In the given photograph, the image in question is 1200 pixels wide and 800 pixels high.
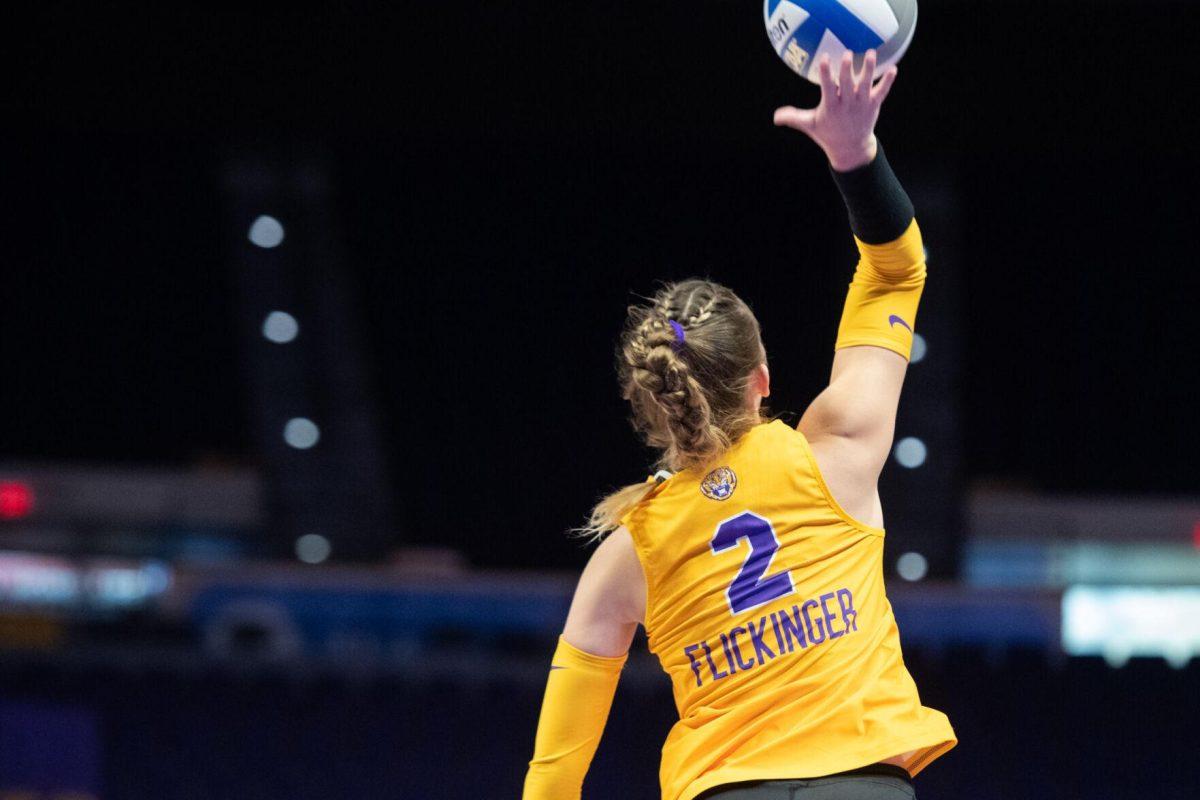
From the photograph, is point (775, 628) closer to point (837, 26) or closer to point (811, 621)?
point (811, 621)

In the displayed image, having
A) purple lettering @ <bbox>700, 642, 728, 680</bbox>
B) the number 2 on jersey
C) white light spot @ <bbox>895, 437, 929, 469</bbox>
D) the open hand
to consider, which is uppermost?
white light spot @ <bbox>895, 437, 929, 469</bbox>

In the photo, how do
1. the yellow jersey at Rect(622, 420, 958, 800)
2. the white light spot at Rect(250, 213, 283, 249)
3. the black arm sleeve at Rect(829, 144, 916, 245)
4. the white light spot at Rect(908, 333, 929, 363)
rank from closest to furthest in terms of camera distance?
1. the yellow jersey at Rect(622, 420, 958, 800)
2. the black arm sleeve at Rect(829, 144, 916, 245)
3. the white light spot at Rect(908, 333, 929, 363)
4. the white light spot at Rect(250, 213, 283, 249)

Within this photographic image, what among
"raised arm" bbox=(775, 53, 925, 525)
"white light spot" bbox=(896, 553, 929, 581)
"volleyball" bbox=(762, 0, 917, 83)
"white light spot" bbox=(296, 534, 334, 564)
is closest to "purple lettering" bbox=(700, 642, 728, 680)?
"raised arm" bbox=(775, 53, 925, 525)

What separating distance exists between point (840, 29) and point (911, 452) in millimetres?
10042

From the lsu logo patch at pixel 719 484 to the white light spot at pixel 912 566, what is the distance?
31.2 feet

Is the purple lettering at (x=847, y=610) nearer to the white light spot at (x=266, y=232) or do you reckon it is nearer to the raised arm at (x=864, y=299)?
the raised arm at (x=864, y=299)

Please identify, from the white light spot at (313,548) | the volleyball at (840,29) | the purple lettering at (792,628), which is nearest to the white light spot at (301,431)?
the white light spot at (313,548)

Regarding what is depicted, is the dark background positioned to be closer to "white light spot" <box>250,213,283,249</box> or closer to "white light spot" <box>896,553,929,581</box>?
"white light spot" <box>250,213,283,249</box>

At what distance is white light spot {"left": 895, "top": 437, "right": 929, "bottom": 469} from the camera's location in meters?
11.6

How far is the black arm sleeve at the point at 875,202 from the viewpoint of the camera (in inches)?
68.4

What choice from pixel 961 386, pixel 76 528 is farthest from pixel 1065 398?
pixel 76 528

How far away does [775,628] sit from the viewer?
165 cm

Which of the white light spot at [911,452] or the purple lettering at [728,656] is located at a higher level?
the white light spot at [911,452]

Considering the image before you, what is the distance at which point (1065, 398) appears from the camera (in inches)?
488
